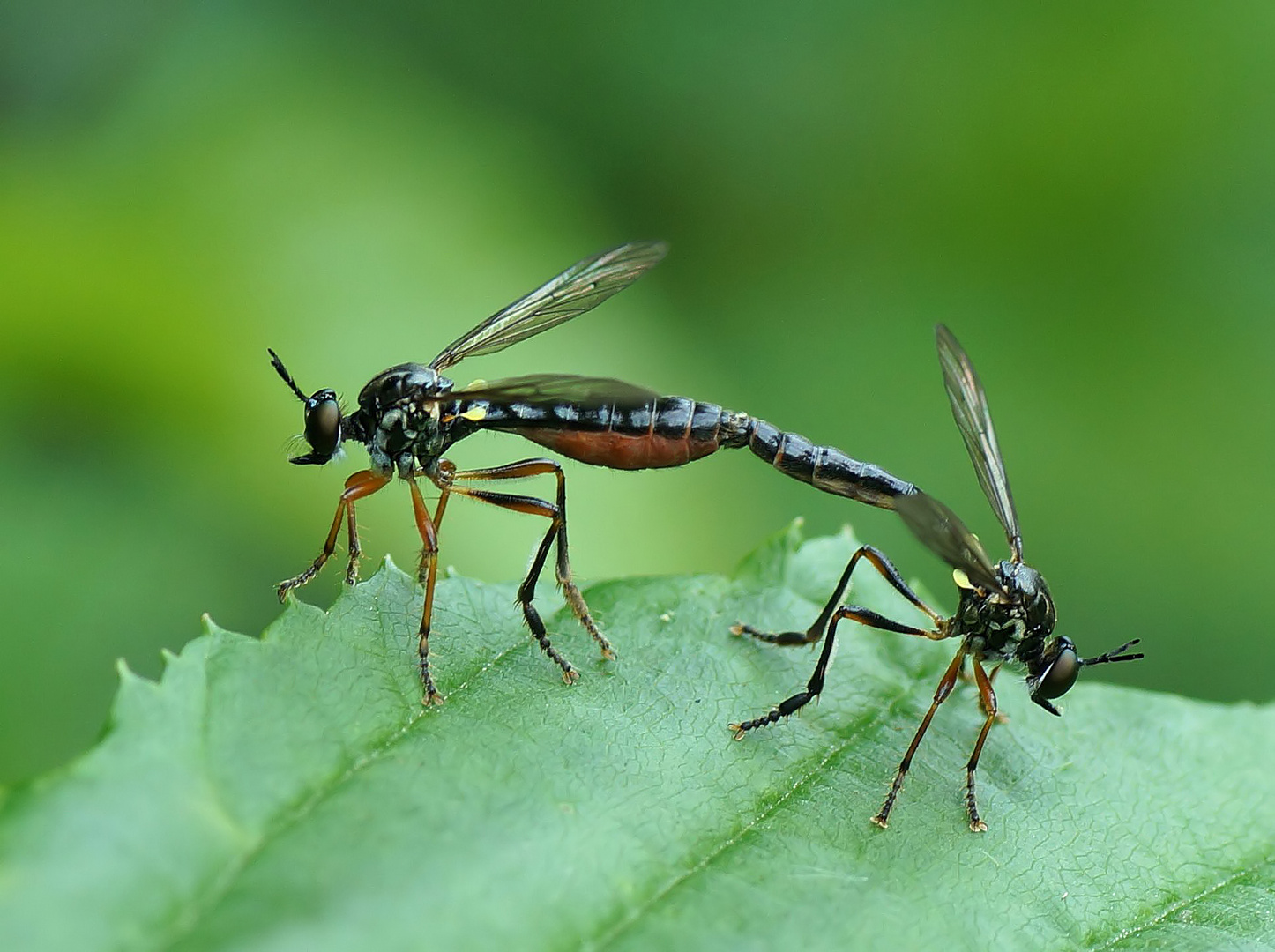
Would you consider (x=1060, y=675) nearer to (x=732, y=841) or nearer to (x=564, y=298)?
(x=732, y=841)

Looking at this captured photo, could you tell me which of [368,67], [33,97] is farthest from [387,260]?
[33,97]

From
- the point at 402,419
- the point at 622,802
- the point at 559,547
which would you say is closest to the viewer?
the point at 622,802

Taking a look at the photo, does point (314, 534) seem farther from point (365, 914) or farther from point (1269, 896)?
point (1269, 896)

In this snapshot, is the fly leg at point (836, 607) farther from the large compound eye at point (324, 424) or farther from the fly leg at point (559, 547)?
the large compound eye at point (324, 424)

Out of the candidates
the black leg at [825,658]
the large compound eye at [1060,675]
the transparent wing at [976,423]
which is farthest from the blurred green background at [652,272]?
the large compound eye at [1060,675]

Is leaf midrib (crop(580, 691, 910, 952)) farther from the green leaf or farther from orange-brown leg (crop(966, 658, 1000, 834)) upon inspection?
orange-brown leg (crop(966, 658, 1000, 834))

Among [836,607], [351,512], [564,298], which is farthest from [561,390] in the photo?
[836,607]
